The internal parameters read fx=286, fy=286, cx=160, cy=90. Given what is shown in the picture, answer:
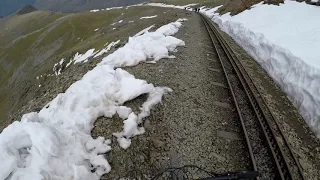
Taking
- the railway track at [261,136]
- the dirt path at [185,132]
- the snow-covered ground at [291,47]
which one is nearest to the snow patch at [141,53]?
the dirt path at [185,132]

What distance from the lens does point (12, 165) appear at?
6406 millimetres

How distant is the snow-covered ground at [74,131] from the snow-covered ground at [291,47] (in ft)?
18.9

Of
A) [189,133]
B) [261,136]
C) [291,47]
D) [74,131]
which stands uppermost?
[291,47]

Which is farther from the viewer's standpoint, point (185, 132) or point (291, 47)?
point (291, 47)

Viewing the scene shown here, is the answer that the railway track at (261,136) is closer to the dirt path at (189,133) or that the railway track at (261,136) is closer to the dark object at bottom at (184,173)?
the dirt path at (189,133)

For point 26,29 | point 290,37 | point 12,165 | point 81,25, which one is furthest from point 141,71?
point 26,29

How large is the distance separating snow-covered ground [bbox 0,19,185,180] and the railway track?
3352 millimetres

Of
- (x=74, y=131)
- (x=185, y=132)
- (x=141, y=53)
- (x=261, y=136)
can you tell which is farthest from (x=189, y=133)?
(x=141, y=53)

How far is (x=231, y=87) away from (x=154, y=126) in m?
5.21

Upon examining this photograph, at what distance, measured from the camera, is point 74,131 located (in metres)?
8.19

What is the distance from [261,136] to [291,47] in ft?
28.1

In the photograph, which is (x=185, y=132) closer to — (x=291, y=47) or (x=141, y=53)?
(x=141, y=53)

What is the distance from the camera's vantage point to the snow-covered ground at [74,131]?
665cm

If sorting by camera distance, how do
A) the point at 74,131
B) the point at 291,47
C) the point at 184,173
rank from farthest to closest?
the point at 291,47, the point at 74,131, the point at 184,173
